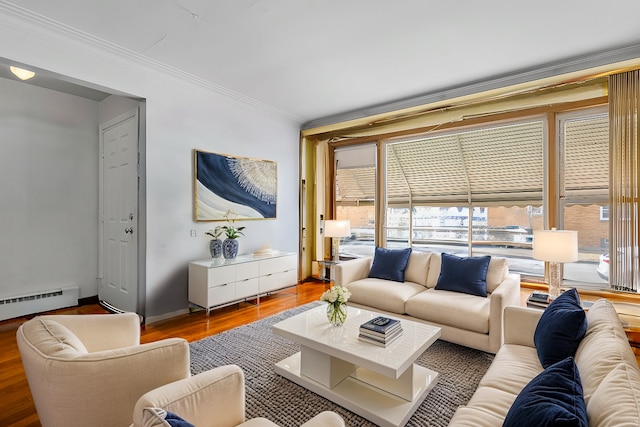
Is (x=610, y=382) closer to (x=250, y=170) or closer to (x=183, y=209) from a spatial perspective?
(x=183, y=209)

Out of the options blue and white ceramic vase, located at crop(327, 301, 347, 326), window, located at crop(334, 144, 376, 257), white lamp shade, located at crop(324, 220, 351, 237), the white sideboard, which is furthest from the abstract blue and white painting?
blue and white ceramic vase, located at crop(327, 301, 347, 326)

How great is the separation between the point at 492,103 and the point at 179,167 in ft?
12.8

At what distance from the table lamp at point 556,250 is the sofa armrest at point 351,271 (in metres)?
1.85

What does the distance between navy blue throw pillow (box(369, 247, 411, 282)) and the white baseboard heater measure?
12.9ft

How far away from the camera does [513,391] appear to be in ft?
4.94

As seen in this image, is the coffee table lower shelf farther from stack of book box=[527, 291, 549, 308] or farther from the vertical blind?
the vertical blind

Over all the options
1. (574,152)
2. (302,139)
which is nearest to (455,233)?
(574,152)

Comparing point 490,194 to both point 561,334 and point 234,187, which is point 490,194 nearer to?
point 561,334

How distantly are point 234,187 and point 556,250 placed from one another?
375 centimetres

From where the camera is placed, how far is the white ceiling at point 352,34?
8.05ft

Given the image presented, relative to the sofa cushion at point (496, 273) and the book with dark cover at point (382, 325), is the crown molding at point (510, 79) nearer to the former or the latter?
the sofa cushion at point (496, 273)

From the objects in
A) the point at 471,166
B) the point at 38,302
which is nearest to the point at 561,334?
the point at 471,166

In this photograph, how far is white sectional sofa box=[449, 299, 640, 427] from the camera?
875 mm

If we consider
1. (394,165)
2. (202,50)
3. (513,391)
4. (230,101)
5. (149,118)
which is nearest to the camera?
(513,391)
